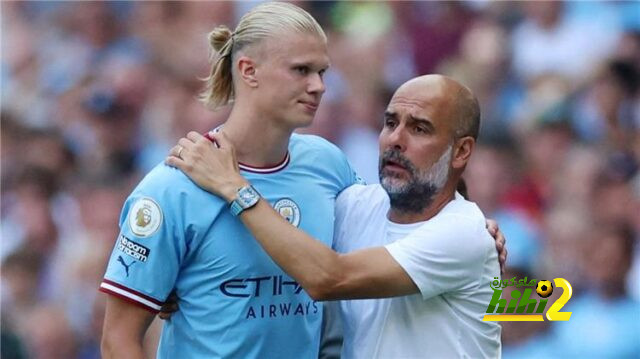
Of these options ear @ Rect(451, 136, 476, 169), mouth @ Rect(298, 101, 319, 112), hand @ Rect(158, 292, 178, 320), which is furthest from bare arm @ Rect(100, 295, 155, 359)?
ear @ Rect(451, 136, 476, 169)

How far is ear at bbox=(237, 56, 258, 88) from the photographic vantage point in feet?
15.6

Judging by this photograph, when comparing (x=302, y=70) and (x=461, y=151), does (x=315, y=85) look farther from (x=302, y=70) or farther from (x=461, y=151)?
(x=461, y=151)

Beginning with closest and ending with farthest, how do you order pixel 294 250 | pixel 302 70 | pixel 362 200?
pixel 294 250 → pixel 302 70 → pixel 362 200

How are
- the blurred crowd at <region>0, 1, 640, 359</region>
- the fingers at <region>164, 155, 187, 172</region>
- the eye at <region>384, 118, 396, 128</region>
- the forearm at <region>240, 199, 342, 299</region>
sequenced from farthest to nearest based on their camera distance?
the blurred crowd at <region>0, 1, 640, 359</region> → the eye at <region>384, 118, 396, 128</region> → the fingers at <region>164, 155, 187, 172</region> → the forearm at <region>240, 199, 342, 299</region>

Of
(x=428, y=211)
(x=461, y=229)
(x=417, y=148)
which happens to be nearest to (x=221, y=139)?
(x=417, y=148)

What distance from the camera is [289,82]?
4691mm

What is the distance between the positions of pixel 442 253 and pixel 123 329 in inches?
45.3

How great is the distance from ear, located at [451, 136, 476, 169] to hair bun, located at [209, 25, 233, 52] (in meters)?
0.93

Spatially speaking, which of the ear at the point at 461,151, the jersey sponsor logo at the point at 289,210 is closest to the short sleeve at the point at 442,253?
the ear at the point at 461,151

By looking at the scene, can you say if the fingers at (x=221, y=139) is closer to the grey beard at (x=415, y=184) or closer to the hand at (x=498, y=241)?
the grey beard at (x=415, y=184)

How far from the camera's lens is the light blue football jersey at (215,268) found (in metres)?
4.53

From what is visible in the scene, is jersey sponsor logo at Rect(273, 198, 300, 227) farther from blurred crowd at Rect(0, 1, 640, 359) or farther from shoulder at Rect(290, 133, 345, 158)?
blurred crowd at Rect(0, 1, 640, 359)

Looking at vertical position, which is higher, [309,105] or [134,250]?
[309,105]

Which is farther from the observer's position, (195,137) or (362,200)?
(362,200)
